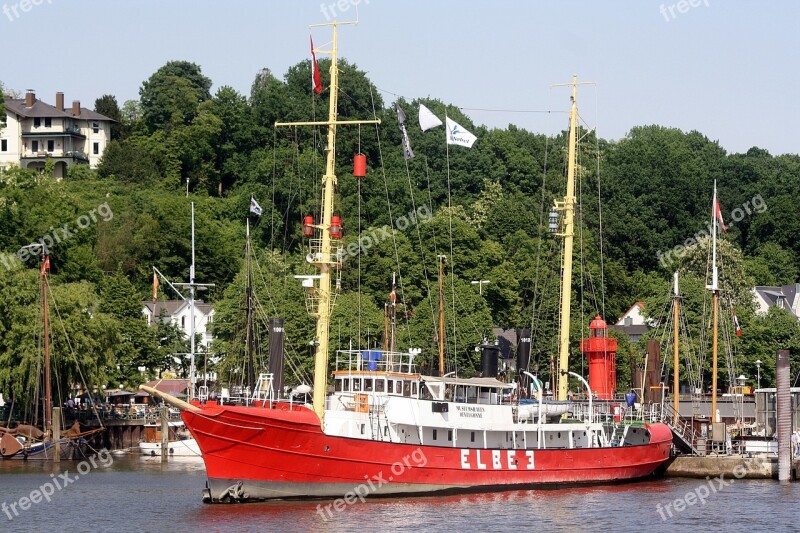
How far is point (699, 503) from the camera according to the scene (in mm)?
61781

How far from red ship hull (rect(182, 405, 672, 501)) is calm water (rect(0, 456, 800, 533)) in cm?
82

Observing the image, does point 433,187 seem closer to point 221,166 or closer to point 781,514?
point 221,166

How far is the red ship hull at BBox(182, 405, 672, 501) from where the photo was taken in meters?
57.9

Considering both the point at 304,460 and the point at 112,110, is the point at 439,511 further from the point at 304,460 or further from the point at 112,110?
the point at 112,110

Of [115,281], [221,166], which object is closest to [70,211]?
[115,281]

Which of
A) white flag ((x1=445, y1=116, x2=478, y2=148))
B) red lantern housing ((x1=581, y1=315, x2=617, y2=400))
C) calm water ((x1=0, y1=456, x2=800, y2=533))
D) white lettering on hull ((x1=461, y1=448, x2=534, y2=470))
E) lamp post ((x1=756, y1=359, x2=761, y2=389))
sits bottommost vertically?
calm water ((x1=0, y1=456, x2=800, y2=533))

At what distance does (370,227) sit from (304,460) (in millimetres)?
75576

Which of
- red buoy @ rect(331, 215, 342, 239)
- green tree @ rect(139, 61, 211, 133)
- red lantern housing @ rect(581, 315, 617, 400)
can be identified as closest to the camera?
red buoy @ rect(331, 215, 342, 239)

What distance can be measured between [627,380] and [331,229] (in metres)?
54.6

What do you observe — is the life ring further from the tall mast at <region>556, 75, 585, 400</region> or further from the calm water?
the tall mast at <region>556, 75, 585, 400</region>

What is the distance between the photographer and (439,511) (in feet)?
190

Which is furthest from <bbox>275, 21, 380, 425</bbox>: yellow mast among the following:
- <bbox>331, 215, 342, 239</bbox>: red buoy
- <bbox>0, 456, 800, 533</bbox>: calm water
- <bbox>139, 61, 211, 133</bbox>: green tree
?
<bbox>139, 61, 211, 133</bbox>: green tree

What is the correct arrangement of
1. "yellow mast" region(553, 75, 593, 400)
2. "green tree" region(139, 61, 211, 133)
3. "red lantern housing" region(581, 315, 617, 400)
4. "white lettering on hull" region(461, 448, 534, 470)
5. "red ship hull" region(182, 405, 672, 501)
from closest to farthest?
"red ship hull" region(182, 405, 672, 501) → "white lettering on hull" region(461, 448, 534, 470) → "yellow mast" region(553, 75, 593, 400) → "red lantern housing" region(581, 315, 617, 400) → "green tree" region(139, 61, 211, 133)

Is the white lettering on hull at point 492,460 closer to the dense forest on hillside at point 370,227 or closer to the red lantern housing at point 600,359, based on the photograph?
the red lantern housing at point 600,359
